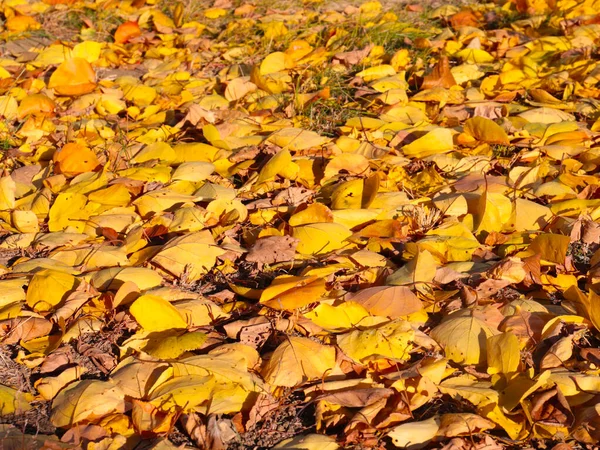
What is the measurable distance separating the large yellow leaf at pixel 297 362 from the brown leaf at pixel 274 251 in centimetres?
35

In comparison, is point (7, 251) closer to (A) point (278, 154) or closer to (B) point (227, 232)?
(B) point (227, 232)

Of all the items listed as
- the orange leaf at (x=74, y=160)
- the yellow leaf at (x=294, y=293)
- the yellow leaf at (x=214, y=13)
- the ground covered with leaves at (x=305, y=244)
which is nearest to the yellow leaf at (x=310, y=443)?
the ground covered with leaves at (x=305, y=244)

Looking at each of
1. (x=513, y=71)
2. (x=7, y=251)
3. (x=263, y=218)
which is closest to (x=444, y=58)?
(x=513, y=71)

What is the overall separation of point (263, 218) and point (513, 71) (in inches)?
54.4

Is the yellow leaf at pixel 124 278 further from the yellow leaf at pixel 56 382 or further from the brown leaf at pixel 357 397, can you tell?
the brown leaf at pixel 357 397

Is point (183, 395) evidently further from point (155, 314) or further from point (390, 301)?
point (390, 301)

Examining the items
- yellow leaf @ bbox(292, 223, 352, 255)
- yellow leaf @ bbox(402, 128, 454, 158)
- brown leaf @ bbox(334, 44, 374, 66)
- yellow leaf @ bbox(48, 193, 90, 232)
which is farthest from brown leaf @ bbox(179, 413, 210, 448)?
brown leaf @ bbox(334, 44, 374, 66)

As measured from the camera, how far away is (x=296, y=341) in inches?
63.7

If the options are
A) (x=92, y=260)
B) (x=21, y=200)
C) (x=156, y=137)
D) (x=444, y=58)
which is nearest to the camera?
(x=92, y=260)

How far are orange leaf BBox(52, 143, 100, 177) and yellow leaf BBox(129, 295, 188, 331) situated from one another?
80cm

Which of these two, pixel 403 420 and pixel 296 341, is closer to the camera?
pixel 403 420

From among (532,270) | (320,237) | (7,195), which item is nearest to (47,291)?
(7,195)

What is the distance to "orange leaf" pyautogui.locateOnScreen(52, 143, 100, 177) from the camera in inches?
93.0

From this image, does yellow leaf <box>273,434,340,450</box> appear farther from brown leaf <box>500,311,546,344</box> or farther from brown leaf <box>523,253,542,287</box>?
brown leaf <box>523,253,542,287</box>
